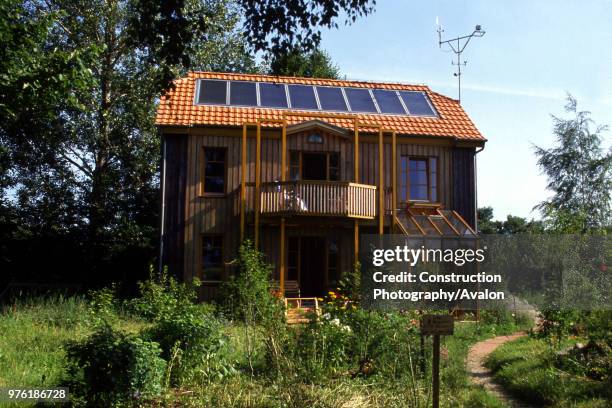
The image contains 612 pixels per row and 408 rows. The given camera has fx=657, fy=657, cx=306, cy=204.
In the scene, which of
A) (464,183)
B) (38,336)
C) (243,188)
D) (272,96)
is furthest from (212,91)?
(38,336)

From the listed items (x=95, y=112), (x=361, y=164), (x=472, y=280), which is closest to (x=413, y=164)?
(x=361, y=164)

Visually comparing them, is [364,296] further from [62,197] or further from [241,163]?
[62,197]

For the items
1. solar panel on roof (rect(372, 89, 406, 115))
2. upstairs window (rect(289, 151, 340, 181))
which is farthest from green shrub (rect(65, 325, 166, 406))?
solar panel on roof (rect(372, 89, 406, 115))

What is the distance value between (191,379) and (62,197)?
2010 centimetres

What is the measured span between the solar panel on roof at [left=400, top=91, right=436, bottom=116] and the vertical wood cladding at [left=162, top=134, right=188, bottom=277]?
765cm

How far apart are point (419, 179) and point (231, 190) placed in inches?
234

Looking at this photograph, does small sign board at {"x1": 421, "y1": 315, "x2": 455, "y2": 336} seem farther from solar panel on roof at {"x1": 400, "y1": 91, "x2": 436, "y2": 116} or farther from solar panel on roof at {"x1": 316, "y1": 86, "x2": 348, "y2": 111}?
solar panel on roof at {"x1": 400, "y1": 91, "x2": 436, "y2": 116}

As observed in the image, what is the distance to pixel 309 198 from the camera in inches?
714

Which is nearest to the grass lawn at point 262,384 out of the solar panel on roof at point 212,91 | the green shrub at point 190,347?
the green shrub at point 190,347

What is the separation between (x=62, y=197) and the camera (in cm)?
2614

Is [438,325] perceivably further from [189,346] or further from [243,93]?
[243,93]

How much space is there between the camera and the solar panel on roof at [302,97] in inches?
830

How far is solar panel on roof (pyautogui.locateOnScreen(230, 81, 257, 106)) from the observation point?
2088 cm

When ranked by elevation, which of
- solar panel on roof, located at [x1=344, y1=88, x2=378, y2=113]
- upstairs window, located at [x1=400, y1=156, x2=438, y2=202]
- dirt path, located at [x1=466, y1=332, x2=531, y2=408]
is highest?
solar panel on roof, located at [x1=344, y1=88, x2=378, y2=113]
